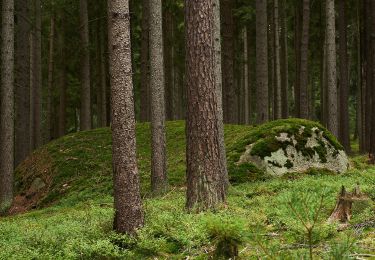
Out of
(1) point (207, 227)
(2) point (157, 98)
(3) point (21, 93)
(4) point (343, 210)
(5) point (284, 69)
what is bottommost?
→ (4) point (343, 210)

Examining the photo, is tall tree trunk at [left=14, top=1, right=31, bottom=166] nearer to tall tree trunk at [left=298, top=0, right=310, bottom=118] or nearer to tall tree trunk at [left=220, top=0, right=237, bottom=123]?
tall tree trunk at [left=220, top=0, right=237, bottom=123]

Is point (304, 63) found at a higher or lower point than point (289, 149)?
higher

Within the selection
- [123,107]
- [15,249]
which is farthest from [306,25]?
[15,249]

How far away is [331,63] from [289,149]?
430 cm

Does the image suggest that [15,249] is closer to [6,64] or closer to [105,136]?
[6,64]

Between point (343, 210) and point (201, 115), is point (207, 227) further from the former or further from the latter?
point (201, 115)

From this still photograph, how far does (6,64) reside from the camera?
1366 centimetres

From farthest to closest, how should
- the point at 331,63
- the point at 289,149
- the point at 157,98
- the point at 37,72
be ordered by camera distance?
1. the point at 37,72
2. the point at 331,63
3. the point at 289,149
4. the point at 157,98

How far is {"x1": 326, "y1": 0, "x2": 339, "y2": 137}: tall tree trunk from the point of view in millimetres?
15125

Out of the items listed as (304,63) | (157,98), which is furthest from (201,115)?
(304,63)

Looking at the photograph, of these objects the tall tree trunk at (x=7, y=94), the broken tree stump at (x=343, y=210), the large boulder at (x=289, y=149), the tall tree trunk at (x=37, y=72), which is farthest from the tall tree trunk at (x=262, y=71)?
the tall tree trunk at (x=37, y=72)

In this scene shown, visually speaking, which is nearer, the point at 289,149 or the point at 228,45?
the point at 289,149

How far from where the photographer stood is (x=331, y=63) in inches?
613

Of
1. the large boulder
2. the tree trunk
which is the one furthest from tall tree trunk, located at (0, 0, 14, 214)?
the large boulder
